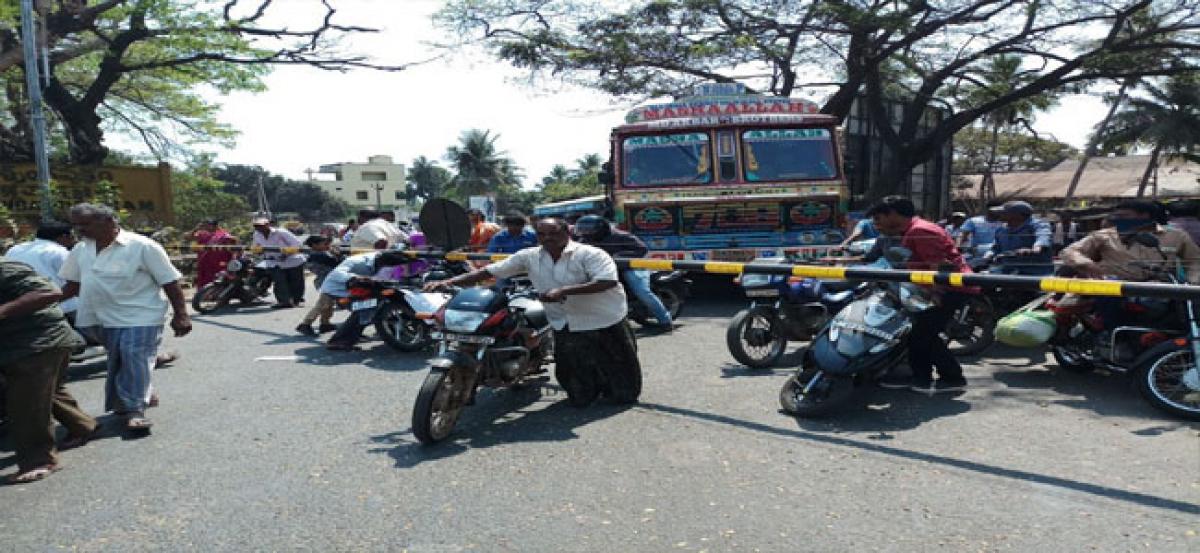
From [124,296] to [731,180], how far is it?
7.25 metres

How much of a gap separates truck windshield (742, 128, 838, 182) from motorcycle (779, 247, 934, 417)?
17.5 ft

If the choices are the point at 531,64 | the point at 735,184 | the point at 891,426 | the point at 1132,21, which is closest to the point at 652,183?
the point at 735,184

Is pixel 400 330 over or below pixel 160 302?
below

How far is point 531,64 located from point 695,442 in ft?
51.2

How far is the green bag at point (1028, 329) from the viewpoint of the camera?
496 cm

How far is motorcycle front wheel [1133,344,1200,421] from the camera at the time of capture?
4270mm

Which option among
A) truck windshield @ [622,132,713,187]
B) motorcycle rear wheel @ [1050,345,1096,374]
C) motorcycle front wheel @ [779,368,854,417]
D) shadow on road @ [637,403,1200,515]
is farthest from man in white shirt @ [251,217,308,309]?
motorcycle rear wheel @ [1050,345,1096,374]

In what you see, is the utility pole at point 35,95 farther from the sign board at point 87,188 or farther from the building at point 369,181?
the building at point 369,181

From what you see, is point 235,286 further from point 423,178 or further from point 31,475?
point 423,178

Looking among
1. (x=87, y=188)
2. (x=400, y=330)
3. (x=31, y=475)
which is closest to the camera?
(x=31, y=475)

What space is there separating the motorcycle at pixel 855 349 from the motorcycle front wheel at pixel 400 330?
355 centimetres

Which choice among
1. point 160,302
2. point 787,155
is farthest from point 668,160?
point 160,302

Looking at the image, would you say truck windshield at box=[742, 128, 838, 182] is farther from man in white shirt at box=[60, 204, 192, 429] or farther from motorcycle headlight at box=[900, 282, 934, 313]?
man in white shirt at box=[60, 204, 192, 429]

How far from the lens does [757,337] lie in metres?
6.02
